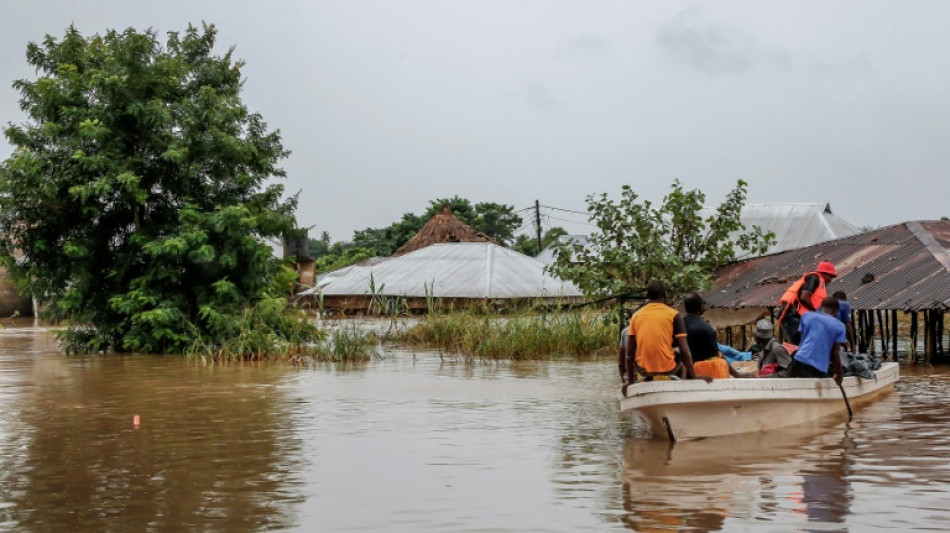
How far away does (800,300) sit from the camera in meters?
13.0

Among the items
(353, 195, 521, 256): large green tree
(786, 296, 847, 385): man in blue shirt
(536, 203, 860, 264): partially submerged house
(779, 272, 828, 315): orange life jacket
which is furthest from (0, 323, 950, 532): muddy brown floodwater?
(353, 195, 521, 256): large green tree

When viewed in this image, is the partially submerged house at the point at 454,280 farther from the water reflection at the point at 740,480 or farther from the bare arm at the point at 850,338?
the water reflection at the point at 740,480

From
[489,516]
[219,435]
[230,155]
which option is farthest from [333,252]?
[489,516]

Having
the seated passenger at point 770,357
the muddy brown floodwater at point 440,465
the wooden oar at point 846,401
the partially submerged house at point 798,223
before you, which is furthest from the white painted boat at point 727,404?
the partially submerged house at point 798,223

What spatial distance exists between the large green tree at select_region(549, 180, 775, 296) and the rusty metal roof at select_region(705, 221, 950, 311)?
54 centimetres

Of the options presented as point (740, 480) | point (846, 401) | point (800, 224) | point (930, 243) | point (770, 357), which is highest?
point (800, 224)

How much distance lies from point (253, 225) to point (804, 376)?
52.3ft

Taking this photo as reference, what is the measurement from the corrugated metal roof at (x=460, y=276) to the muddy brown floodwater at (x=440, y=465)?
64.1 ft

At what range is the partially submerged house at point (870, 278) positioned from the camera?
703 inches

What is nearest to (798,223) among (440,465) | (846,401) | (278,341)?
(278,341)

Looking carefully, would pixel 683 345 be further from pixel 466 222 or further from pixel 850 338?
pixel 466 222

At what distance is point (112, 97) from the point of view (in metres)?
25.2

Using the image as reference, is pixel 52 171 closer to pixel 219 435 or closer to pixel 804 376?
pixel 219 435

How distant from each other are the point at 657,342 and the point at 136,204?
1829 cm
